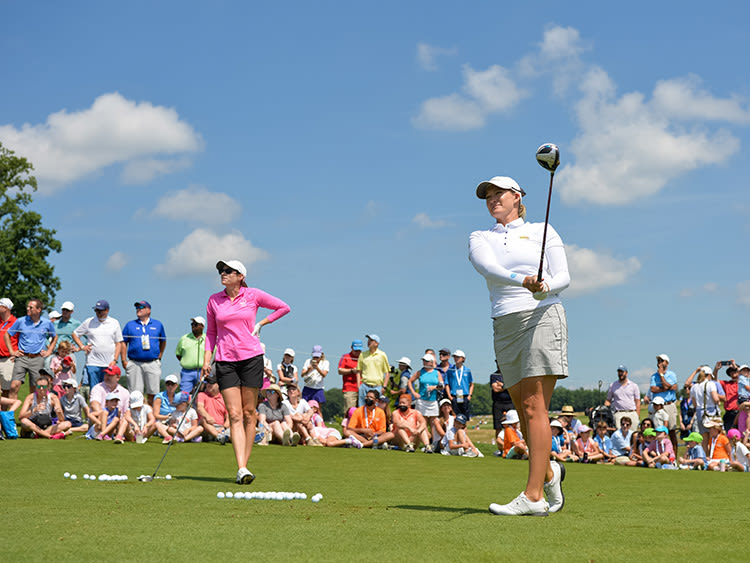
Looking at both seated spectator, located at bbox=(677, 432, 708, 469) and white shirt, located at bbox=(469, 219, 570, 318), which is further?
seated spectator, located at bbox=(677, 432, 708, 469)

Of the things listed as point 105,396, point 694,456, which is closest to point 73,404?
point 105,396

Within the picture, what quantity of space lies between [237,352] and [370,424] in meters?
9.85

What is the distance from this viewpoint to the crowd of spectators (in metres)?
17.0

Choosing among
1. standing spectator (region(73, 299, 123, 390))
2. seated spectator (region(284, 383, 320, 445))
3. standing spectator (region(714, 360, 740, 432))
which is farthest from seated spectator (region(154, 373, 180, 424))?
standing spectator (region(714, 360, 740, 432))

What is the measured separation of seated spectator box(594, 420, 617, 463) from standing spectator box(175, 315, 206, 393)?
8.41m

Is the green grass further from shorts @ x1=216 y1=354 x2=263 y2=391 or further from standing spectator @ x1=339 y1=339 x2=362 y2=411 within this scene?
standing spectator @ x1=339 y1=339 x2=362 y2=411

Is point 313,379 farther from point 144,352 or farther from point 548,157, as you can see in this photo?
point 548,157

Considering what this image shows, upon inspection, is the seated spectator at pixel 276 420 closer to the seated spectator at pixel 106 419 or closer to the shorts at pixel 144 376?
the shorts at pixel 144 376

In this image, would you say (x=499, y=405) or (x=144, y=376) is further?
(x=499, y=405)

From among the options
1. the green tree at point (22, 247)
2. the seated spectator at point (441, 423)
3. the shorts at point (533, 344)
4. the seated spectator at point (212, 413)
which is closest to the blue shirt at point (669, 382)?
the seated spectator at point (441, 423)

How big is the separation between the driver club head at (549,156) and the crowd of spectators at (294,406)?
1117cm

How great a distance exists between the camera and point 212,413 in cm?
1748

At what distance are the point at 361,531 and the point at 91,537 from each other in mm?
1558

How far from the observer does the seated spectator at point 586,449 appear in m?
17.9
